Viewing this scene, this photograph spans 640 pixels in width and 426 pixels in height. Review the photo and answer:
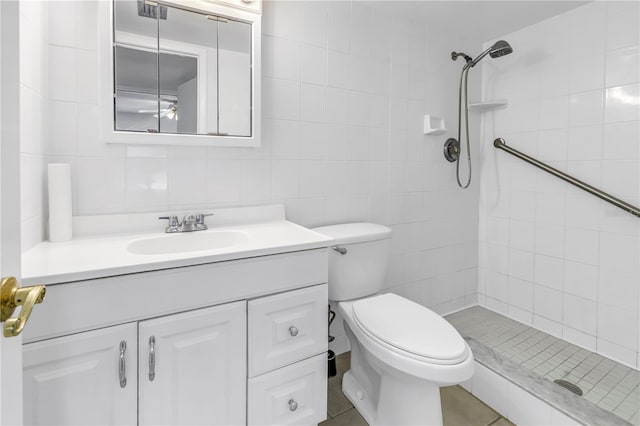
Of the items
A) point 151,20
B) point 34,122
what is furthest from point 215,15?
point 34,122

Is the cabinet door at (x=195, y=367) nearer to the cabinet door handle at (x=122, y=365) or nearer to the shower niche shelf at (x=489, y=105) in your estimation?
the cabinet door handle at (x=122, y=365)

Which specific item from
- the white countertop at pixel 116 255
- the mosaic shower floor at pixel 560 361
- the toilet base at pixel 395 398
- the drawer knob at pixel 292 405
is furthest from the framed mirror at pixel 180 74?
the mosaic shower floor at pixel 560 361

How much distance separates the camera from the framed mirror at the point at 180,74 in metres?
1.26

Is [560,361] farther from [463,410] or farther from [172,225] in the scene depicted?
[172,225]

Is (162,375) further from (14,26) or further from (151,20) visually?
(151,20)

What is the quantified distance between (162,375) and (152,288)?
0.86ft

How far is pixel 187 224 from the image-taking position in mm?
1357

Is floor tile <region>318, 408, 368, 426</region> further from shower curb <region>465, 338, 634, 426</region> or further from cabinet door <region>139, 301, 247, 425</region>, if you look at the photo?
shower curb <region>465, 338, 634, 426</region>

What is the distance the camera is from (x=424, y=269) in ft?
7.15

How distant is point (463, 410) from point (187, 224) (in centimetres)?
151

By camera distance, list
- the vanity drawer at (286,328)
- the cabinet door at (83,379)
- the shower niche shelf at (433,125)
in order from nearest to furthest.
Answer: the cabinet door at (83,379)
the vanity drawer at (286,328)
the shower niche shelf at (433,125)

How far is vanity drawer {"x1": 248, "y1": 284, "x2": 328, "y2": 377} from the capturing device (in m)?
1.09

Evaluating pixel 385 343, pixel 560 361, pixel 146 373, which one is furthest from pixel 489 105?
pixel 146 373

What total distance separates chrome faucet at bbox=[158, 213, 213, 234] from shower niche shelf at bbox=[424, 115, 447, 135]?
1.48 meters
